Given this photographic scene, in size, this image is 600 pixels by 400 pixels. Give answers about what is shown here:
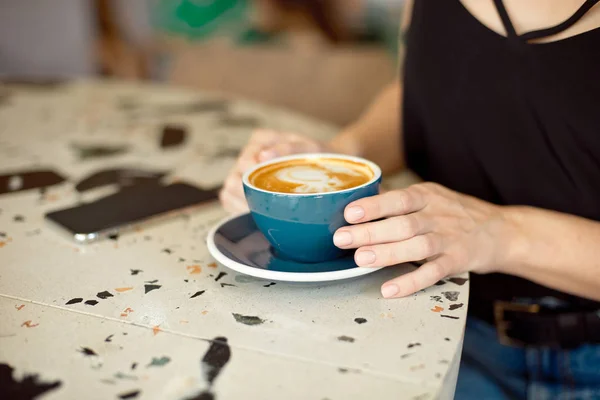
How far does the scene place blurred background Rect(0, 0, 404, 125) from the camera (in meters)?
2.24

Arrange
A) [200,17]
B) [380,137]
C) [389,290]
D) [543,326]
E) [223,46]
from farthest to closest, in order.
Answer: [200,17], [223,46], [380,137], [543,326], [389,290]

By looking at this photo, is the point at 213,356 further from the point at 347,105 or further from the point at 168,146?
the point at 347,105

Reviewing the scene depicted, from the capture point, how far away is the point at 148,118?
1385 mm

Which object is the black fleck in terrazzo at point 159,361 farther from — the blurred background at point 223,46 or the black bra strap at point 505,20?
the blurred background at point 223,46

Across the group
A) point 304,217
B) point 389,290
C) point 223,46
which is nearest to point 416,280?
point 389,290

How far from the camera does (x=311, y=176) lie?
0.69m

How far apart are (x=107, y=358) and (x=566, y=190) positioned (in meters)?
0.64

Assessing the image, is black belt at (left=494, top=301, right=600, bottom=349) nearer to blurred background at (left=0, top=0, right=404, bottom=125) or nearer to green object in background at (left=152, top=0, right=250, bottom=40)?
blurred background at (left=0, top=0, right=404, bottom=125)

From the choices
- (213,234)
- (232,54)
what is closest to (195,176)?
(213,234)

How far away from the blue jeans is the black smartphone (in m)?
0.47

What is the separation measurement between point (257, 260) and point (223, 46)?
1934 millimetres

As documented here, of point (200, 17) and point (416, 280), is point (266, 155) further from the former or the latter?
point (200, 17)

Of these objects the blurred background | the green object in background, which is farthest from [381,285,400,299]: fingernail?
the green object in background

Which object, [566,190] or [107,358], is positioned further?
[566,190]
